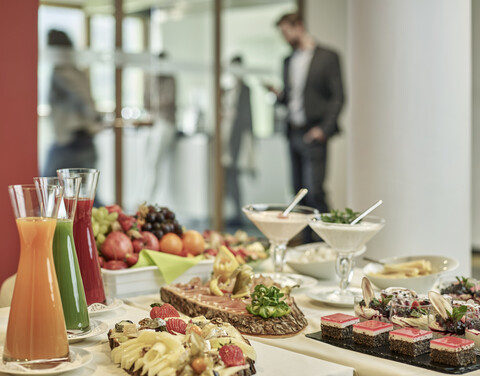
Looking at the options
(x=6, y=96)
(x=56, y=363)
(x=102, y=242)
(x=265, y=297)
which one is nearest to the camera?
(x=56, y=363)

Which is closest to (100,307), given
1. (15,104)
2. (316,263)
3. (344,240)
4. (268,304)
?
(268,304)

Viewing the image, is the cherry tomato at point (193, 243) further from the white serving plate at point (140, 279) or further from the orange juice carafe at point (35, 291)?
the orange juice carafe at point (35, 291)

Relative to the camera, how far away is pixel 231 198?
7.13m

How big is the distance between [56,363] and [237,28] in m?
6.12

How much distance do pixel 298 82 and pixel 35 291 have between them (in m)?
5.34

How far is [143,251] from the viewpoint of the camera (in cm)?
195

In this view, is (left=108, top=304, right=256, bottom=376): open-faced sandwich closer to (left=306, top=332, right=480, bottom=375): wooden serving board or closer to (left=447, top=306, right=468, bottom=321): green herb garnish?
(left=306, top=332, right=480, bottom=375): wooden serving board

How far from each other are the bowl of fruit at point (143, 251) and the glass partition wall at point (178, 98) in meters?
3.92

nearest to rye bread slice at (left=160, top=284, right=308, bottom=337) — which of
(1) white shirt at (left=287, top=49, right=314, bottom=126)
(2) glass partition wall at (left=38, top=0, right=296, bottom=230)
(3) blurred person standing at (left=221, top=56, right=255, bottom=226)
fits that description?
(2) glass partition wall at (left=38, top=0, right=296, bottom=230)

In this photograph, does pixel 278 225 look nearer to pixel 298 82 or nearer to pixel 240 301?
pixel 240 301

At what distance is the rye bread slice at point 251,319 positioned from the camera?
4.95ft

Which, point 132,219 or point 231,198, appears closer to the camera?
point 132,219

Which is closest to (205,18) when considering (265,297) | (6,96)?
(6,96)

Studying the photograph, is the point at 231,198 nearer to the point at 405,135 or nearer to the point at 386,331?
the point at 405,135
